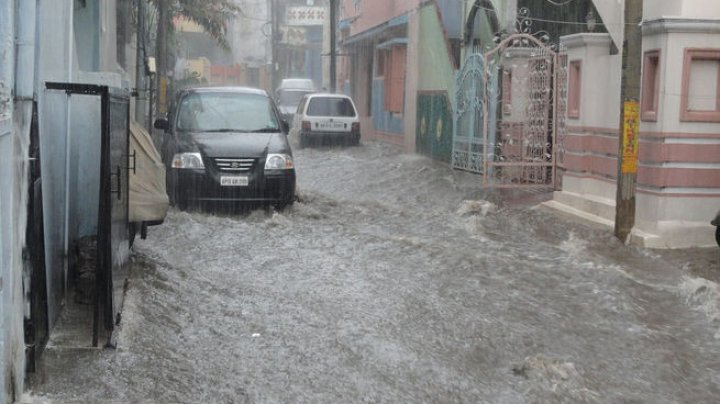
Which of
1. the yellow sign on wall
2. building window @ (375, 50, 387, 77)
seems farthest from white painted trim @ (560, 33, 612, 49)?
building window @ (375, 50, 387, 77)

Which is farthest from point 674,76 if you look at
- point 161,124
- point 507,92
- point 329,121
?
point 329,121

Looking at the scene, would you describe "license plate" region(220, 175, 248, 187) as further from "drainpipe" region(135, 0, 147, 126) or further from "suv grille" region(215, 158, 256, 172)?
"drainpipe" region(135, 0, 147, 126)

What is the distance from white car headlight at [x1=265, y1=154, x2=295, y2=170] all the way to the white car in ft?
46.2

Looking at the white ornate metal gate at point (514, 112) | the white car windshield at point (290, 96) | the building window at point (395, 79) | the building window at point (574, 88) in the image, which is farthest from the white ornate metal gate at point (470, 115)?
the white car windshield at point (290, 96)

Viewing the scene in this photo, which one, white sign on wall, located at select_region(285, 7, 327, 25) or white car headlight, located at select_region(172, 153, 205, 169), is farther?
white sign on wall, located at select_region(285, 7, 327, 25)

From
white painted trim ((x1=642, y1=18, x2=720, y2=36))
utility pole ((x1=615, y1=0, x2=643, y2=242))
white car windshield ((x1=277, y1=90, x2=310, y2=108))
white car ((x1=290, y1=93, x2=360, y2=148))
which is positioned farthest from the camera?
white car windshield ((x1=277, y1=90, x2=310, y2=108))

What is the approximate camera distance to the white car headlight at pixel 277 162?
12.7m

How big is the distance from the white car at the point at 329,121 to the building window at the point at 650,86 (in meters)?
16.7

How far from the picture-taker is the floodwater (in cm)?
595

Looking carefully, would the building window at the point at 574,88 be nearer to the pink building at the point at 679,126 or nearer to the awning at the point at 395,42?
the pink building at the point at 679,126

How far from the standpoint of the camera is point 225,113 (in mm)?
13742

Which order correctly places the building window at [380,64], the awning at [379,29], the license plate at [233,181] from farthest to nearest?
the building window at [380,64]
the awning at [379,29]
the license plate at [233,181]

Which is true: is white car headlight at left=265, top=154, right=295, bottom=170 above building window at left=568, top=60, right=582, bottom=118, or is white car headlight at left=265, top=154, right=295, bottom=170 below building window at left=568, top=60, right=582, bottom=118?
below

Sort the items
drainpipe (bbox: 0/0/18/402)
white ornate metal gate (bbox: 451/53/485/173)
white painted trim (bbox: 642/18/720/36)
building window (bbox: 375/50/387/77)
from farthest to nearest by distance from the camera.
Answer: building window (bbox: 375/50/387/77) → white ornate metal gate (bbox: 451/53/485/173) → white painted trim (bbox: 642/18/720/36) → drainpipe (bbox: 0/0/18/402)
